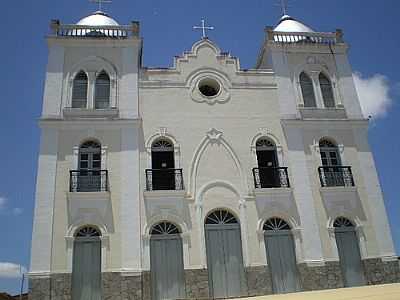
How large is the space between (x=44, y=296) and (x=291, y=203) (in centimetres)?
932

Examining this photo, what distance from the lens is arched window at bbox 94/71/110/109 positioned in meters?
17.8

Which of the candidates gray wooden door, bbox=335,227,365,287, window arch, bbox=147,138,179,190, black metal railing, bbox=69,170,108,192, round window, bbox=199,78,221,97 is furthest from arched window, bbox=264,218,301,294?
black metal railing, bbox=69,170,108,192

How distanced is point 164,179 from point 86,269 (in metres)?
4.33

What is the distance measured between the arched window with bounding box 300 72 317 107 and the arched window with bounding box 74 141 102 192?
355 inches

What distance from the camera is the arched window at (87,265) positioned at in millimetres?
14711

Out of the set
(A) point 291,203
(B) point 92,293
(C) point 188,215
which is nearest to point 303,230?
(A) point 291,203

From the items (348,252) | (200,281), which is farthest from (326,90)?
(200,281)

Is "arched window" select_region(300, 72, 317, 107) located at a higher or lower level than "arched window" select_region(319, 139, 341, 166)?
higher

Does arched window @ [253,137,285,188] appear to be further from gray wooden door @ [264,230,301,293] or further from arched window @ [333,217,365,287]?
arched window @ [333,217,365,287]

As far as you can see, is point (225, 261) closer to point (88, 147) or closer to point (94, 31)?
point (88, 147)

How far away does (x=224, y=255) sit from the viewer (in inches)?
620

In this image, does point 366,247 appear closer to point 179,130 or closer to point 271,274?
point 271,274

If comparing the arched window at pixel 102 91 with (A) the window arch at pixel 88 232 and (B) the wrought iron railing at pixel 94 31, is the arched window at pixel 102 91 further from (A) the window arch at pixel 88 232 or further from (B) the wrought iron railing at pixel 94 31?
(A) the window arch at pixel 88 232

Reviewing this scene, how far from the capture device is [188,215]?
16.0 meters
